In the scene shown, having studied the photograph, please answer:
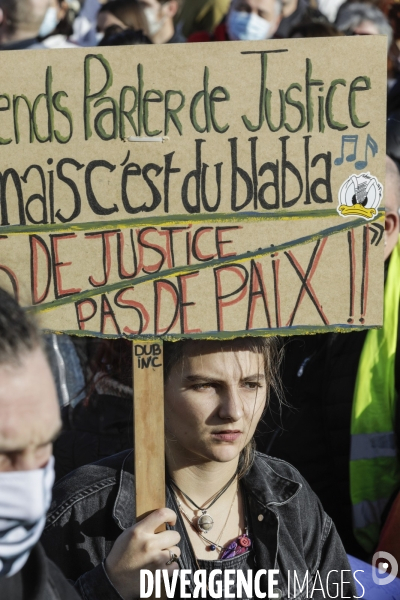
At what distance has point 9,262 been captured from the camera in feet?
6.50

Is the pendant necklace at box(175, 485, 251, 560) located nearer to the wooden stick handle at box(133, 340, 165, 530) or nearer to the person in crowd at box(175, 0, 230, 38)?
the wooden stick handle at box(133, 340, 165, 530)

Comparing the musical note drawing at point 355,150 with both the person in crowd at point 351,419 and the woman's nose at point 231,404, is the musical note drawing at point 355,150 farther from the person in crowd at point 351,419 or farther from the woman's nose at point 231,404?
the person in crowd at point 351,419

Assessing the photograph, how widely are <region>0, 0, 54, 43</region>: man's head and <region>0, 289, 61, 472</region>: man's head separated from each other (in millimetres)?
4411

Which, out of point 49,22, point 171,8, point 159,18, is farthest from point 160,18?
point 49,22

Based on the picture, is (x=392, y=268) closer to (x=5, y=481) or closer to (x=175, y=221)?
(x=175, y=221)

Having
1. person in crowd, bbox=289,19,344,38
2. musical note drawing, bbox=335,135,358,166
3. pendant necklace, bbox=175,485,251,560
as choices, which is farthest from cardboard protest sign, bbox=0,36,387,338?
person in crowd, bbox=289,19,344,38

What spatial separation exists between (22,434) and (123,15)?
484cm

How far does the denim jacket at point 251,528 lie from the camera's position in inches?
78.9

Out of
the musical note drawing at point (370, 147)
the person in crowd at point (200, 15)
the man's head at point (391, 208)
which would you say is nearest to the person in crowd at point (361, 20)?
the person in crowd at point (200, 15)

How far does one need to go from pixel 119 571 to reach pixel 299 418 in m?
1.31

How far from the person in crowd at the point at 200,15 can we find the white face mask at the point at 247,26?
0.75 metres

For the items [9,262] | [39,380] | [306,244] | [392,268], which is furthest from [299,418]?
[39,380]

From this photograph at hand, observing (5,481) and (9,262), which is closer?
(5,481)

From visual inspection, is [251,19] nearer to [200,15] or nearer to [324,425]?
[200,15]
